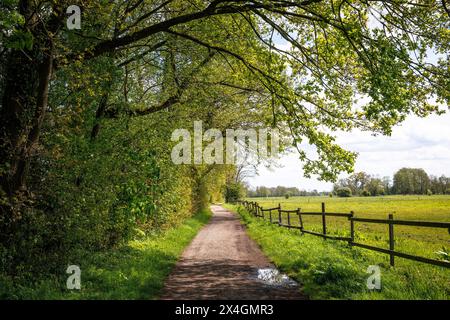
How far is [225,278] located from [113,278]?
9.39 feet

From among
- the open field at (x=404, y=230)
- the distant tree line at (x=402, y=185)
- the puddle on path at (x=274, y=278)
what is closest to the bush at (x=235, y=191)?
the open field at (x=404, y=230)

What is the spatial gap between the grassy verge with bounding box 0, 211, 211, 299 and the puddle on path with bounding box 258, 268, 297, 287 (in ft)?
8.70

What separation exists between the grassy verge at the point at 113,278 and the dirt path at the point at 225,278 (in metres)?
0.45

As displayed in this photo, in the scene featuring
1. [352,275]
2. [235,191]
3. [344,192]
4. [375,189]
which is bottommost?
[352,275]

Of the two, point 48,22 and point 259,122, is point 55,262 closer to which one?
point 48,22

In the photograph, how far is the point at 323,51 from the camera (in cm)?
1121

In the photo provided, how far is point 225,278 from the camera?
9812 millimetres

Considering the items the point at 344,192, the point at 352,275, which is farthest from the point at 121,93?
the point at 344,192

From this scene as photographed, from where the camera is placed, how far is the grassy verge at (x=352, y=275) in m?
7.50

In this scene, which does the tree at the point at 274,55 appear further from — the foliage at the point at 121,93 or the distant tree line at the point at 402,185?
the distant tree line at the point at 402,185

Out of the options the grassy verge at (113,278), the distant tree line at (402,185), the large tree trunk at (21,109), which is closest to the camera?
the grassy verge at (113,278)

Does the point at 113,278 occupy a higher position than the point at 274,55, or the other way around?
the point at 274,55

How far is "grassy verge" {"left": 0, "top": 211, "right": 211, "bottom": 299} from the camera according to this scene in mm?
7254

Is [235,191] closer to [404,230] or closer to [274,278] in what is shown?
[404,230]
